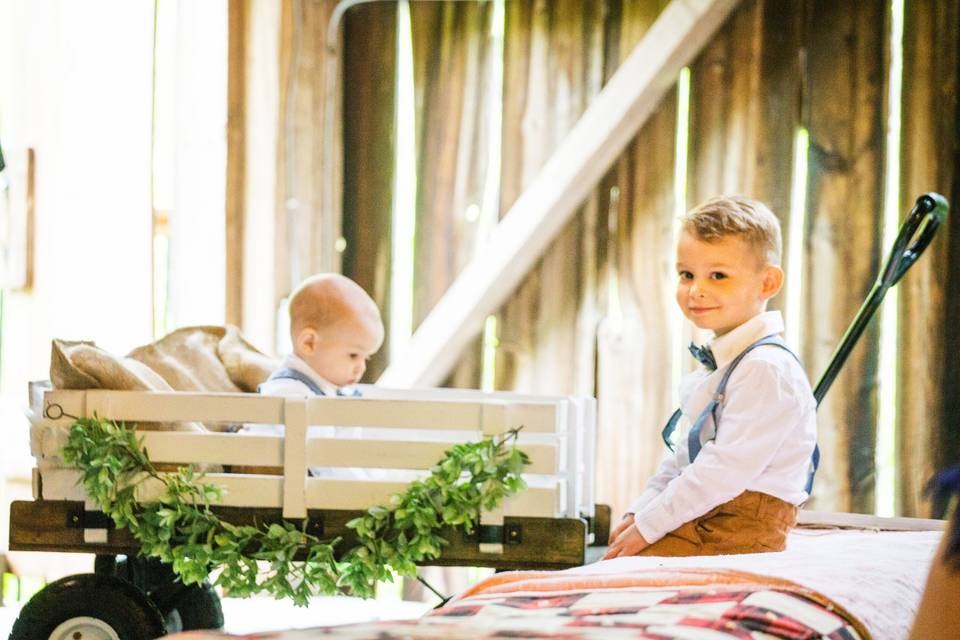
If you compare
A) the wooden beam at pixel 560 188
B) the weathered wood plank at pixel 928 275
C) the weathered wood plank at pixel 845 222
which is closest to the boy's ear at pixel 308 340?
the wooden beam at pixel 560 188

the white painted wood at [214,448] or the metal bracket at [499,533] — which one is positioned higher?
the white painted wood at [214,448]

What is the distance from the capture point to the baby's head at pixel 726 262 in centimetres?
260

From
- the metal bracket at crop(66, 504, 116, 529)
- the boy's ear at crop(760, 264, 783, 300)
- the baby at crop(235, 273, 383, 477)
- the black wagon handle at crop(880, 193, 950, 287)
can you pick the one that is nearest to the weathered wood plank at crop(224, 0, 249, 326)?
the baby at crop(235, 273, 383, 477)

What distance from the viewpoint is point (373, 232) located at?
421cm

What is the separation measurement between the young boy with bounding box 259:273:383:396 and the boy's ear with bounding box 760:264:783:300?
1.00 meters

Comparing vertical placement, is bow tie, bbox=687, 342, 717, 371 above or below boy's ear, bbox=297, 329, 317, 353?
below


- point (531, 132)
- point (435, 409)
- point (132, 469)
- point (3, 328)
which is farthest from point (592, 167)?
point (3, 328)

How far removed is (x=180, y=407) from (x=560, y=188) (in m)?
1.69

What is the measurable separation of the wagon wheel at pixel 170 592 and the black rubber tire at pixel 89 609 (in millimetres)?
75

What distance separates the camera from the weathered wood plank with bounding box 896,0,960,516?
363 centimetres

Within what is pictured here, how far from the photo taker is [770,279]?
2645 millimetres

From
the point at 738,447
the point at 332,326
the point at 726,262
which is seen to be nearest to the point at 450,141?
the point at 332,326

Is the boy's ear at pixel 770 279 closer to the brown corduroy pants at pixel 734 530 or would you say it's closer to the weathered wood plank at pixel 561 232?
the brown corduroy pants at pixel 734 530

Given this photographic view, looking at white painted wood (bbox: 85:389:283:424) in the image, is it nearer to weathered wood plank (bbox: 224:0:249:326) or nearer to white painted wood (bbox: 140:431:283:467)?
white painted wood (bbox: 140:431:283:467)
